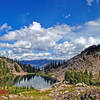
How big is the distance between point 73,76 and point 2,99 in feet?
289

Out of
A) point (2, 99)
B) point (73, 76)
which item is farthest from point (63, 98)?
point (73, 76)

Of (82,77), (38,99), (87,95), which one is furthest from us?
(82,77)

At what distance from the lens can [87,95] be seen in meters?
62.2

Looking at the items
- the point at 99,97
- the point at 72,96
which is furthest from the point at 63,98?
the point at 99,97

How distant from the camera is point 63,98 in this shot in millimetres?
72312

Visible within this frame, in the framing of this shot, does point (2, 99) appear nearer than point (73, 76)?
Yes

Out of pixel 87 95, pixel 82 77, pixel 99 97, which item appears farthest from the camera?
pixel 82 77

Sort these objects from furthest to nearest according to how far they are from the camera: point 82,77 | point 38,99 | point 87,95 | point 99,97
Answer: point 82,77
point 38,99
point 87,95
point 99,97

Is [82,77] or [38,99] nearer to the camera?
[38,99]

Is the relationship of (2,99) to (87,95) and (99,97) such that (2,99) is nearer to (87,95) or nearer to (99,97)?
(87,95)

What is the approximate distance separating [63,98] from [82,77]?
70383 mm

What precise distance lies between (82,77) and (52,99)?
71.4 metres

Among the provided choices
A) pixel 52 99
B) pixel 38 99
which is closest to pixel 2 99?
pixel 38 99

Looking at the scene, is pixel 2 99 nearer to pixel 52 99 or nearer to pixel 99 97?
pixel 52 99
